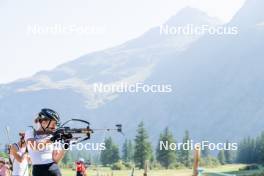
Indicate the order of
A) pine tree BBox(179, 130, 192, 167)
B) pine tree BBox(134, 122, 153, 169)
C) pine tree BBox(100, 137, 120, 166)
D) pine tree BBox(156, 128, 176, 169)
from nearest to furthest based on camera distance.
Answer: pine tree BBox(134, 122, 153, 169) → pine tree BBox(156, 128, 176, 169) → pine tree BBox(100, 137, 120, 166) → pine tree BBox(179, 130, 192, 167)

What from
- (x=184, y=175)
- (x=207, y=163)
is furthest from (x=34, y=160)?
(x=207, y=163)

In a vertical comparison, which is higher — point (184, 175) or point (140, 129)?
point (140, 129)

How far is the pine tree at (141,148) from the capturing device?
100562mm

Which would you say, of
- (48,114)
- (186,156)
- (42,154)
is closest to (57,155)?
(42,154)

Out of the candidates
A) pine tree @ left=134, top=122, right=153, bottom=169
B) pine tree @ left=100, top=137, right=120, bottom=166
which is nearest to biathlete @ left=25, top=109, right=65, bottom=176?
pine tree @ left=134, top=122, right=153, bottom=169

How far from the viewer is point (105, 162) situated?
109938mm

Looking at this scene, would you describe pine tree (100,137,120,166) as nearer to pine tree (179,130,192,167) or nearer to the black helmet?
pine tree (179,130,192,167)

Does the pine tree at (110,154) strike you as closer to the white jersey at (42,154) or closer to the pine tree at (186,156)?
the pine tree at (186,156)

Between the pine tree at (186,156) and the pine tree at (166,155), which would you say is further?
the pine tree at (186,156)

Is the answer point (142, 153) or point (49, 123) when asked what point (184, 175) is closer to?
point (142, 153)

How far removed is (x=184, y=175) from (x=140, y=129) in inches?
1125

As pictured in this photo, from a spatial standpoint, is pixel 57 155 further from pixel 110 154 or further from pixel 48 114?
pixel 110 154

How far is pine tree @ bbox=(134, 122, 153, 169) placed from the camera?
10056 centimetres

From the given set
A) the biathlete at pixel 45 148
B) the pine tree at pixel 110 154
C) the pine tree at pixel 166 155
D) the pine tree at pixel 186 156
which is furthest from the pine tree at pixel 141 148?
the biathlete at pixel 45 148
